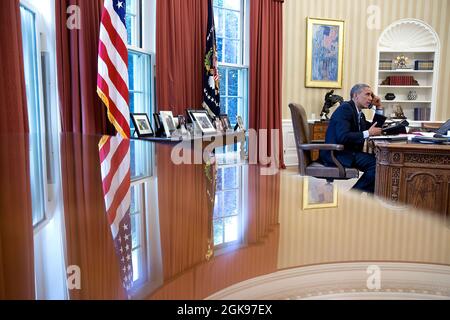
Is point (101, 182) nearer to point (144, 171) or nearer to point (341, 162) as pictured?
point (144, 171)

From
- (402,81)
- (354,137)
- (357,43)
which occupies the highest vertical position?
(357,43)

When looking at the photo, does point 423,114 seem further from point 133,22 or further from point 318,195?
point 318,195

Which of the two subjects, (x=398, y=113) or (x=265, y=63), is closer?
(x=265, y=63)

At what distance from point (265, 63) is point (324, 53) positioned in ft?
5.25

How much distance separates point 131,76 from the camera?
4.36m

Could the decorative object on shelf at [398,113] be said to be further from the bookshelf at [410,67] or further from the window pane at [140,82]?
the window pane at [140,82]

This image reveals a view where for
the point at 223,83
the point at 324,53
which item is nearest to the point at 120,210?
the point at 223,83

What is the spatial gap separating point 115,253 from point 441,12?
8.75 m

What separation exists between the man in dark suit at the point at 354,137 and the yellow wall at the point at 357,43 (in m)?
3.35

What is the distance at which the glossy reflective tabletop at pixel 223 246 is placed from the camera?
0.93ft

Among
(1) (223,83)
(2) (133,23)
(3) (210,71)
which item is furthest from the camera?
(1) (223,83)

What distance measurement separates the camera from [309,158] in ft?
12.0

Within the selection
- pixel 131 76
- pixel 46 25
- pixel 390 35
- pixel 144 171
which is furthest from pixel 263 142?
pixel 144 171

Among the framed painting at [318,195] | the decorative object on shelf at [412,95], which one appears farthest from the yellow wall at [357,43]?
the framed painting at [318,195]
